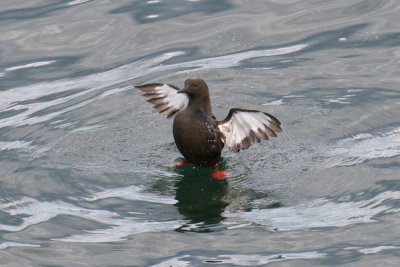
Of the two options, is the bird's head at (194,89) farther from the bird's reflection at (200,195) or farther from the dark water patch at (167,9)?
the dark water patch at (167,9)

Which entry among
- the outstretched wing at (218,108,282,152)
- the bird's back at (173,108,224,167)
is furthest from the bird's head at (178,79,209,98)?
the outstretched wing at (218,108,282,152)

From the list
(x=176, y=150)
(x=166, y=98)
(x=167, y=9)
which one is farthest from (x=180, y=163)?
(x=167, y=9)

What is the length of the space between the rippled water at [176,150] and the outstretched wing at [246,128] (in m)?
0.43

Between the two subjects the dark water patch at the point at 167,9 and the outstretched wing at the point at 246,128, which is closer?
the outstretched wing at the point at 246,128

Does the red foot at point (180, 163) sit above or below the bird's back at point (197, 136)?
below

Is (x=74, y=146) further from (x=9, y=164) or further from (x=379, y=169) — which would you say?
(x=379, y=169)

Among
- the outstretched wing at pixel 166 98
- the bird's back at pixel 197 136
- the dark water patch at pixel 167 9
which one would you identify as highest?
the dark water patch at pixel 167 9

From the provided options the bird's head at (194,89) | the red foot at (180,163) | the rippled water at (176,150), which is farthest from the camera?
the red foot at (180,163)

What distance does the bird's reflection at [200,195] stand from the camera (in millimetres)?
8547

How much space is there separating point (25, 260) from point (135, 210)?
137 centimetres

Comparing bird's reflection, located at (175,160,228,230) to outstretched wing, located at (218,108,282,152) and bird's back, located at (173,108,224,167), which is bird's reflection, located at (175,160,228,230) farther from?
outstretched wing, located at (218,108,282,152)

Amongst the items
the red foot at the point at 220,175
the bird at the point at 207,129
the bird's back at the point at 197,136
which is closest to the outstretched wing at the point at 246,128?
the bird at the point at 207,129

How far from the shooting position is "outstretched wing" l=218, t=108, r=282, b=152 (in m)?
9.16

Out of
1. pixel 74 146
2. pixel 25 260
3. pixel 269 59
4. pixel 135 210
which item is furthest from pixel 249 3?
pixel 25 260
